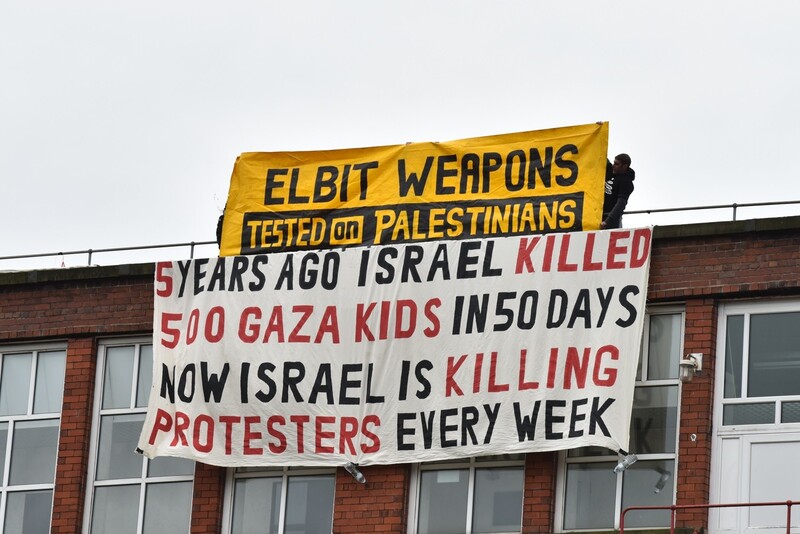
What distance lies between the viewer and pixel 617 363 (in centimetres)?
2742

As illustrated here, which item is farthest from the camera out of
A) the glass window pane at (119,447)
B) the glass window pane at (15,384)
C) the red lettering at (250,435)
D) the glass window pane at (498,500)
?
the glass window pane at (15,384)

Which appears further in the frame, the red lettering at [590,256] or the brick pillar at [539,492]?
the red lettering at [590,256]

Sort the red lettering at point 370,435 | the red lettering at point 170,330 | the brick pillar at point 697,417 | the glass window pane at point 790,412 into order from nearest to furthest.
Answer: the brick pillar at point 697,417 → the glass window pane at point 790,412 → the red lettering at point 370,435 → the red lettering at point 170,330

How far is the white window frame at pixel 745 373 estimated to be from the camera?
27250 mm

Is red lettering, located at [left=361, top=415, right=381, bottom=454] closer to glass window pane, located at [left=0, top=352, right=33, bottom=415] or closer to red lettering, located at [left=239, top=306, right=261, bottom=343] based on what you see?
red lettering, located at [left=239, top=306, right=261, bottom=343]

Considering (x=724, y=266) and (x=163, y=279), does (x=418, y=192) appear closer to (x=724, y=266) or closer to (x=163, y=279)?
(x=163, y=279)

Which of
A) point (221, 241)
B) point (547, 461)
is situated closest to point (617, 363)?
point (547, 461)

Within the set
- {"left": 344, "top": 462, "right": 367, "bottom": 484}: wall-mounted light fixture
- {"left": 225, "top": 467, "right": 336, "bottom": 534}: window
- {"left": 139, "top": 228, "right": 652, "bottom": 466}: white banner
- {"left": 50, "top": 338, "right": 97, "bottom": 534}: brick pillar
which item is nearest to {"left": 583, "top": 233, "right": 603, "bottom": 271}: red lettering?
{"left": 139, "top": 228, "right": 652, "bottom": 466}: white banner

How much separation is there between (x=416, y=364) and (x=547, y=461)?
2.17 meters

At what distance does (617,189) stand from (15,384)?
927cm

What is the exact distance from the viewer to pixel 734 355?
27719 mm

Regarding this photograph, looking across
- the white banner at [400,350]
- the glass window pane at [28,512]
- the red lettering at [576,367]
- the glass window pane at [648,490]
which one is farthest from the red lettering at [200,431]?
the glass window pane at [648,490]

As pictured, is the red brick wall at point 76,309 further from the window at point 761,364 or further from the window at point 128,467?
the window at point 761,364

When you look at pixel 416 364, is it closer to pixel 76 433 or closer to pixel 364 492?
pixel 364 492
